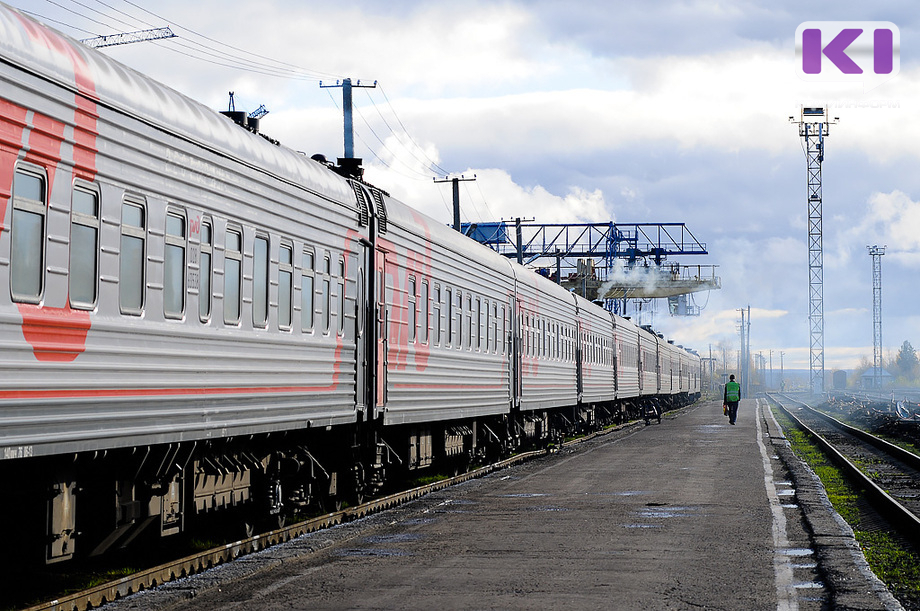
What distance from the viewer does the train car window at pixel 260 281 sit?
10.2m

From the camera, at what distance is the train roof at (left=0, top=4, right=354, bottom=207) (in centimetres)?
701

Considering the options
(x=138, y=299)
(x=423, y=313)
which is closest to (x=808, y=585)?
(x=138, y=299)

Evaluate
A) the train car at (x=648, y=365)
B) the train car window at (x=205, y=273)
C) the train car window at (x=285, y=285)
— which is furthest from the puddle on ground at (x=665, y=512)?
the train car at (x=648, y=365)

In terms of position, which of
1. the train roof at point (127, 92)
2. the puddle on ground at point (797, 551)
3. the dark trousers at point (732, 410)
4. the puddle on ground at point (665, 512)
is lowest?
the puddle on ground at point (797, 551)

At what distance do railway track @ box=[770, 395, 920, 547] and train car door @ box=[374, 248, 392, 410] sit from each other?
5.60 metres

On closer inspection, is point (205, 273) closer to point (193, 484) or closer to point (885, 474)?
point (193, 484)

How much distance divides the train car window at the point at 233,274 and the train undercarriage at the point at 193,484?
1008 millimetres

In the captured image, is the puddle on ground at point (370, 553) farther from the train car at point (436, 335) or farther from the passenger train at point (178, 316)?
the train car at point (436, 335)

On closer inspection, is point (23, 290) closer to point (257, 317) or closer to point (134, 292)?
point (134, 292)

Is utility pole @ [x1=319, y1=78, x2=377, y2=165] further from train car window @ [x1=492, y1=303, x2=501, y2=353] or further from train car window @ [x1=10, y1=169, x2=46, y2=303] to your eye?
train car window @ [x1=10, y1=169, x2=46, y2=303]

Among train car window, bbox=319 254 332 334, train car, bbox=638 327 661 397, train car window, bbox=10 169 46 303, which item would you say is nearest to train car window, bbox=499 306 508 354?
train car window, bbox=319 254 332 334

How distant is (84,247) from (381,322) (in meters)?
6.32

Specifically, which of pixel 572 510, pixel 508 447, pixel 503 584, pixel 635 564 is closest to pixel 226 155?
pixel 503 584

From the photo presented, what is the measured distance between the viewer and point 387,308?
45.6 feet
